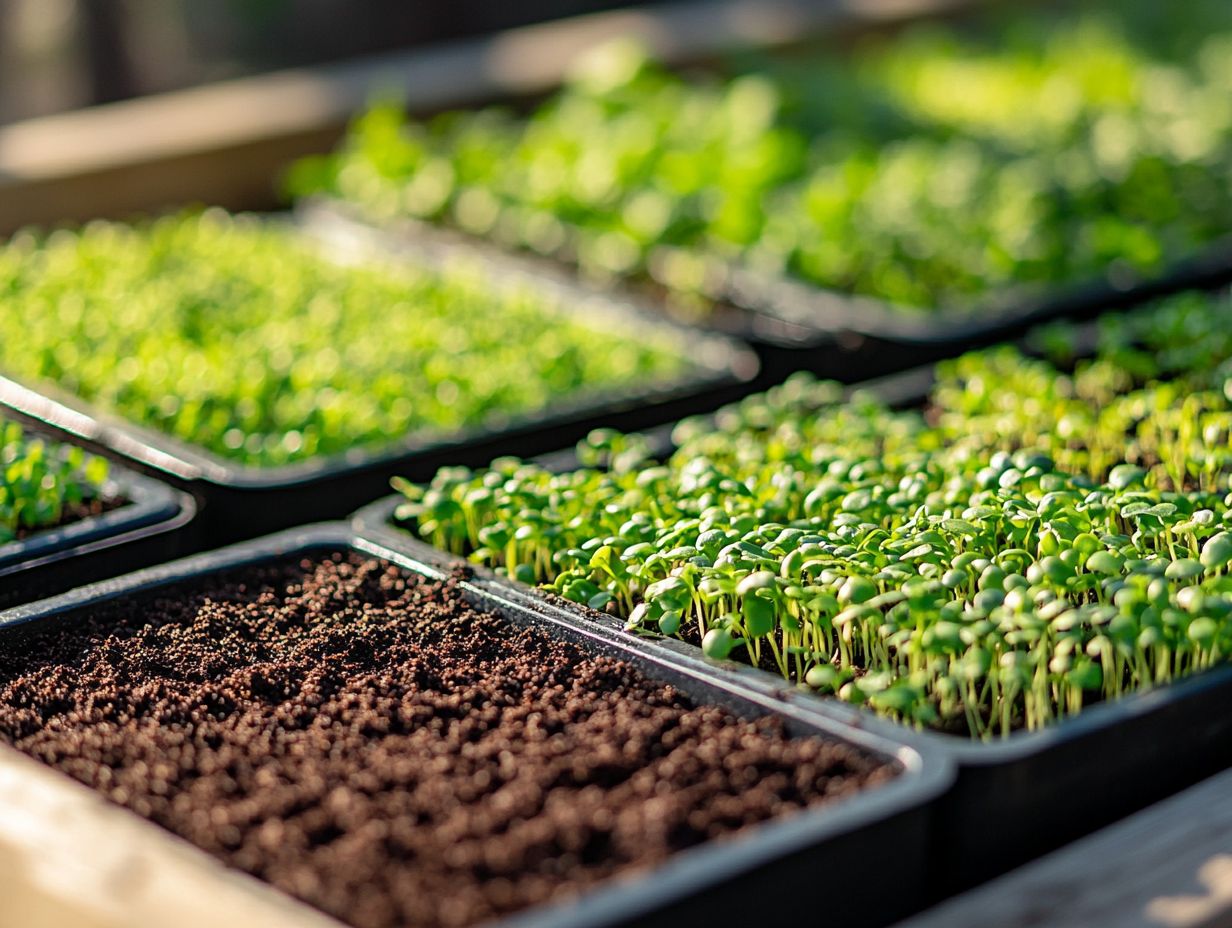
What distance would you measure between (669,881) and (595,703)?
1.47 ft

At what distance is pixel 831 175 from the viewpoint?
4414 mm

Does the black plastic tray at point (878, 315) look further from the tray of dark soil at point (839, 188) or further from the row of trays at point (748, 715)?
the row of trays at point (748, 715)

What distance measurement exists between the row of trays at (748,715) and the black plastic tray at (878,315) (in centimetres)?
83

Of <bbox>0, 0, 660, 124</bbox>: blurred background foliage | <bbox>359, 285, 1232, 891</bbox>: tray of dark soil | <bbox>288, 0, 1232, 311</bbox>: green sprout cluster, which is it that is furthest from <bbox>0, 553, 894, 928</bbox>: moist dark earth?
<bbox>0, 0, 660, 124</bbox>: blurred background foliage

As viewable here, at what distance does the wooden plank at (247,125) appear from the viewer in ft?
14.7

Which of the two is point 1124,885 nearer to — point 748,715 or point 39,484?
point 748,715

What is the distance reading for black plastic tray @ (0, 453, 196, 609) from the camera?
2186 millimetres

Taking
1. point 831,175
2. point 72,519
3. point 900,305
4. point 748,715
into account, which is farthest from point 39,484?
point 831,175

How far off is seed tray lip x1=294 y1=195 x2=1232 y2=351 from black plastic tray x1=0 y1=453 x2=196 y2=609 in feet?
4.67

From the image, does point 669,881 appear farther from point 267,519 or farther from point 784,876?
point 267,519

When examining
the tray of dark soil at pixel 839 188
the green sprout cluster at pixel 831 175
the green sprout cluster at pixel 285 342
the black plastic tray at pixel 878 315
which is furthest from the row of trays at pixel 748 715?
the green sprout cluster at pixel 831 175

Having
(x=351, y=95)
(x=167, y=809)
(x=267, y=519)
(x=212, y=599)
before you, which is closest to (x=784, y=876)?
(x=167, y=809)

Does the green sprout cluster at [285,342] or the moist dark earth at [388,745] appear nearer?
the moist dark earth at [388,745]

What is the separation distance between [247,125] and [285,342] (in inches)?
74.2
